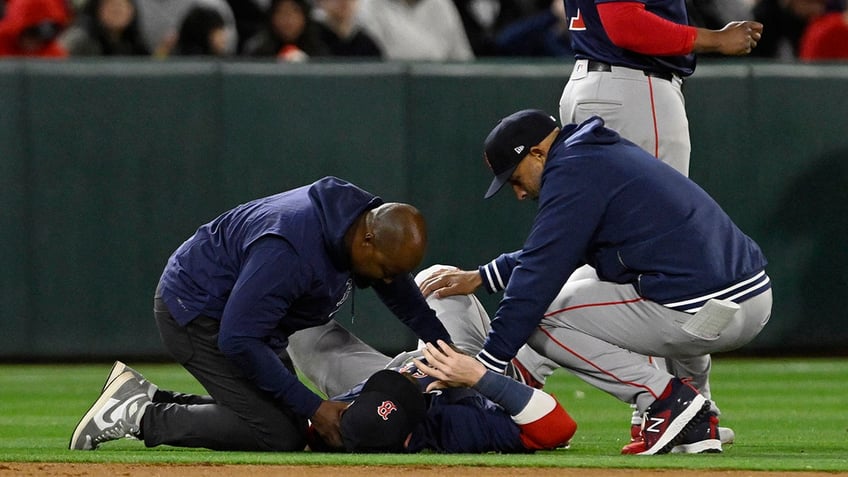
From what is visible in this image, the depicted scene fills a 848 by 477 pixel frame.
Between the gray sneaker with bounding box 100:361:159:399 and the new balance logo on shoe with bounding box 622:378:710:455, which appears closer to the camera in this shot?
the new balance logo on shoe with bounding box 622:378:710:455

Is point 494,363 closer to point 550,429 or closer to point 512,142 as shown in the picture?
point 550,429

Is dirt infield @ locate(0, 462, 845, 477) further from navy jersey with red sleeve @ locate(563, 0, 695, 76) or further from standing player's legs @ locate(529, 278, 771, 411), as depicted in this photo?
navy jersey with red sleeve @ locate(563, 0, 695, 76)

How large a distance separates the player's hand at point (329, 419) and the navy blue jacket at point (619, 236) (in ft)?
1.67

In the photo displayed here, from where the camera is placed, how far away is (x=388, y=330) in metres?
9.12

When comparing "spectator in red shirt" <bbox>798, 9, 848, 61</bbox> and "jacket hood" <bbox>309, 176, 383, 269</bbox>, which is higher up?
"jacket hood" <bbox>309, 176, 383, 269</bbox>

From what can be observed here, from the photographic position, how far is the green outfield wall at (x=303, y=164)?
8953mm

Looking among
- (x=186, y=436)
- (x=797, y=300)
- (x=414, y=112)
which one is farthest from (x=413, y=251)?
(x=797, y=300)

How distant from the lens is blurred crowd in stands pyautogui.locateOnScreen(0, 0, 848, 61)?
9750mm

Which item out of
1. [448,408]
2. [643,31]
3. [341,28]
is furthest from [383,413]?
[341,28]

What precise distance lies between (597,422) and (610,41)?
5.73 ft

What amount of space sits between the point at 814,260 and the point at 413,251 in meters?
5.34

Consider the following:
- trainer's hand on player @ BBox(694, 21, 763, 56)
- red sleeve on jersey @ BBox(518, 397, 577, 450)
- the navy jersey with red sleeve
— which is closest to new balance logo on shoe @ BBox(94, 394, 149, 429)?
red sleeve on jersey @ BBox(518, 397, 577, 450)

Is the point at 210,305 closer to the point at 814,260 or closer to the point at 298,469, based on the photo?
the point at 298,469

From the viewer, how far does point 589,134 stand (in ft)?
16.5
